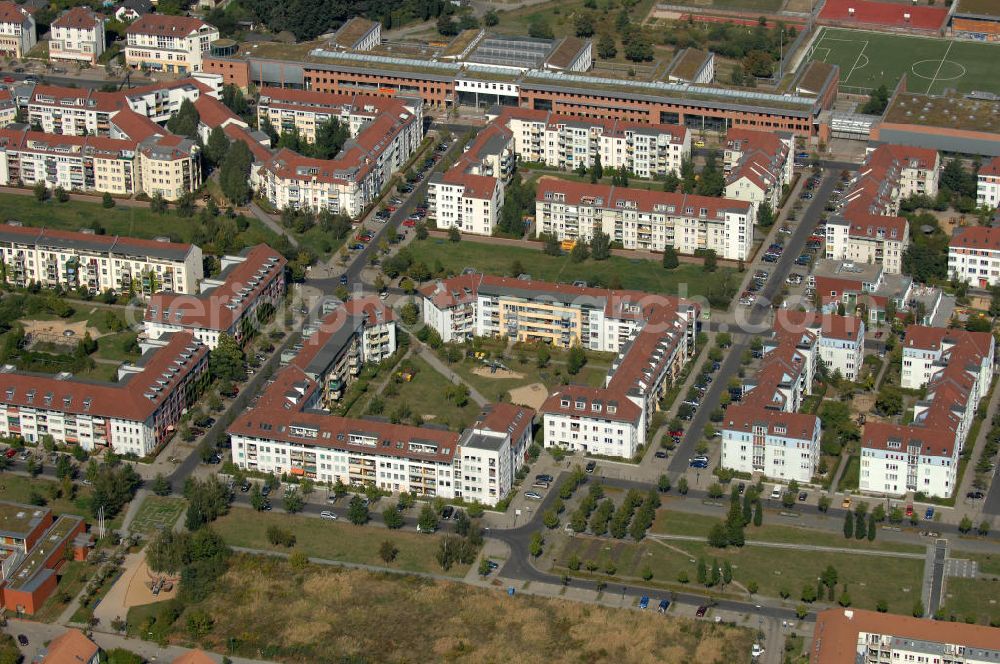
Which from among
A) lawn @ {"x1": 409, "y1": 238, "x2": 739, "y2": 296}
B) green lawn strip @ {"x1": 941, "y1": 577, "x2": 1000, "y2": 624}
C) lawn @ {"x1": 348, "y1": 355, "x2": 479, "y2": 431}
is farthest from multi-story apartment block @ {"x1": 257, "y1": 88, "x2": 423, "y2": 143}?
green lawn strip @ {"x1": 941, "y1": 577, "x2": 1000, "y2": 624}

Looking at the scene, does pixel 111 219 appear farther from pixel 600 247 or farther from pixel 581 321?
pixel 581 321

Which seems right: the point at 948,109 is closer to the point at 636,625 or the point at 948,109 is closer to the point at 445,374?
the point at 445,374

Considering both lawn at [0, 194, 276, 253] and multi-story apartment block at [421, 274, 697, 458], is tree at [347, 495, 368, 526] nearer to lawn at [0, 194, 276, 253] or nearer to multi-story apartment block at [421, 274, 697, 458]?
multi-story apartment block at [421, 274, 697, 458]

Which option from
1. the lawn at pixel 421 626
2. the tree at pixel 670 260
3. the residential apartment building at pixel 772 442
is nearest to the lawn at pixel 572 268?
the tree at pixel 670 260

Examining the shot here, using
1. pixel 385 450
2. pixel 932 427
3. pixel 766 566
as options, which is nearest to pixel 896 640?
pixel 766 566

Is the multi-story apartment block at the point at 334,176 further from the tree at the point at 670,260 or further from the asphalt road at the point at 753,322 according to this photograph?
the asphalt road at the point at 753,322

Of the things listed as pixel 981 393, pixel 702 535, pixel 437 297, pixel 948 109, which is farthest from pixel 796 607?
pixel 948 109
